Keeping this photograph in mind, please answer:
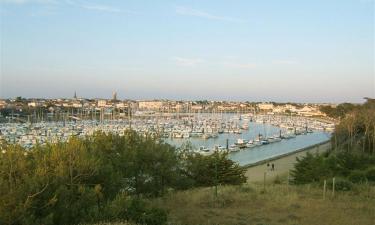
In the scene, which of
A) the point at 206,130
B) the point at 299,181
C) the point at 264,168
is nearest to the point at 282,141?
the point at 206,130

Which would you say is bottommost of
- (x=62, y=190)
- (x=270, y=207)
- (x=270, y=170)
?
(x=270, y=170)

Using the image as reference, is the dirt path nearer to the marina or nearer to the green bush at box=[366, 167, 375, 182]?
the marina

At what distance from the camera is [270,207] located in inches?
574

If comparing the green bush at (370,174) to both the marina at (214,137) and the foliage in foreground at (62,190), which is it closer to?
the foliage in foreground at (62,190)

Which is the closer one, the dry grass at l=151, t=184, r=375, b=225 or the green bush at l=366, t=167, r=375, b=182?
the dry grass at l=151, t=184, r=375, b=225

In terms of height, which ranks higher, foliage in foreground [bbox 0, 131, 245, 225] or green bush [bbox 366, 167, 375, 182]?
foliage in foreground [bbox 0, 131, 245, 225]

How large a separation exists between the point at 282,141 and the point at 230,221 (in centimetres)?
7356

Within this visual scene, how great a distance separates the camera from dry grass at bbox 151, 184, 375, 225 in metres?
12.5

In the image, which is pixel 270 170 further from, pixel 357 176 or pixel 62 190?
pixel 62 190

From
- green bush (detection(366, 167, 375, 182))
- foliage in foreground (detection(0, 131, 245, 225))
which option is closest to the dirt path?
green bush (detection(366, 167, 375, 182))

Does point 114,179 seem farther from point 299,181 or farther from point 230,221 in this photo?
point 299,181

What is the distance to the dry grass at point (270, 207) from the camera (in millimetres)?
12523

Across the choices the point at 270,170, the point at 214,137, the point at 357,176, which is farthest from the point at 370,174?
the point at 214,137

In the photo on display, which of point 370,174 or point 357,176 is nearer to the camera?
point 357,176
